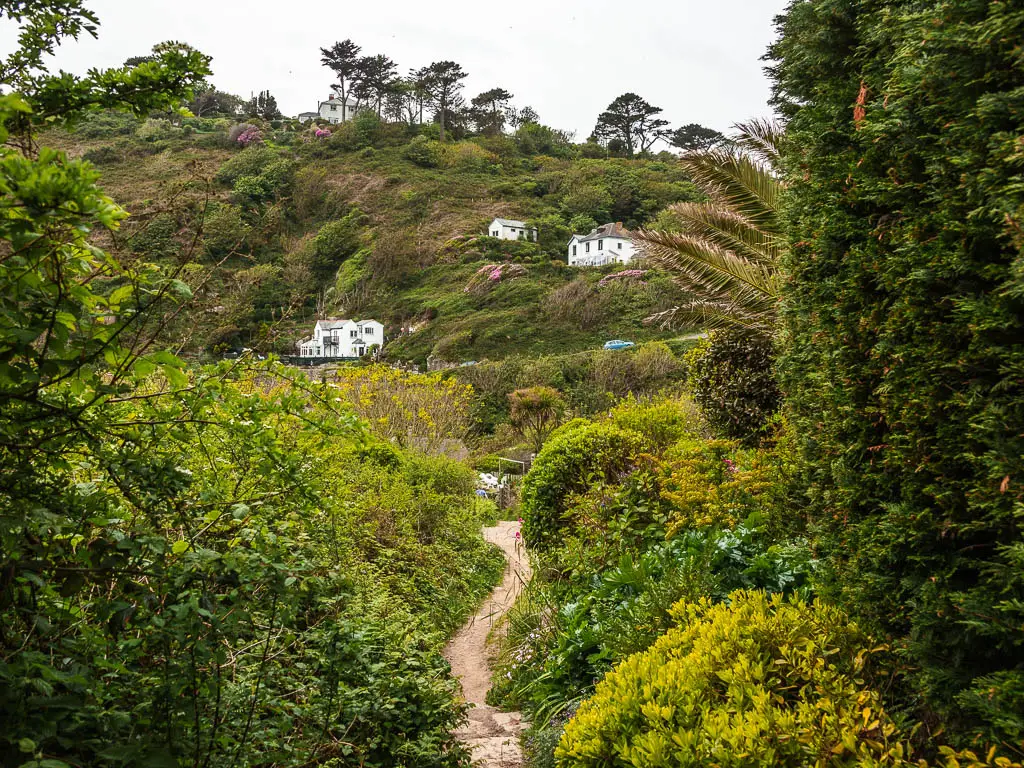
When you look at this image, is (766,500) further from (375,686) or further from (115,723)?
(115,723)

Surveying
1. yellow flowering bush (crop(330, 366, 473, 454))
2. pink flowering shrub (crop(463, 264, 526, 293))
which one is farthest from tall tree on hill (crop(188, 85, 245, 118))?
yellow flowering bush (crop(330, 366, 473, 454))

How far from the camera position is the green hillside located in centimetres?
3666

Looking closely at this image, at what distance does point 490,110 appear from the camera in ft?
242

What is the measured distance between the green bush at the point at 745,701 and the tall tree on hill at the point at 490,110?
7530 cm

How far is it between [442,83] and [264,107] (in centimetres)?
2365

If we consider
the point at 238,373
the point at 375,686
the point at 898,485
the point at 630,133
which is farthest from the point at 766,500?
the point at 630,133

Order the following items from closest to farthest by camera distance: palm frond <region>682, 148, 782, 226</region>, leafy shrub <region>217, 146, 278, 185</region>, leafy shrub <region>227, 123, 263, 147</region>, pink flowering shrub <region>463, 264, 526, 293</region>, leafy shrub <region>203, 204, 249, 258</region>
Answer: leafy shrub <region>203, 204, 249, 258</region>, palm frond <region>682, 148, 782, 226</region>, pink flowering shrub <region>463, 264, 526, 293</region>, leafy shrub <region>217, 146, 278, 185</region>, leafy shrub <region>227, 123, 263, 147</region>

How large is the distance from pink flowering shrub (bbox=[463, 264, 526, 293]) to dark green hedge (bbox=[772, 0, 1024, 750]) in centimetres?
3908

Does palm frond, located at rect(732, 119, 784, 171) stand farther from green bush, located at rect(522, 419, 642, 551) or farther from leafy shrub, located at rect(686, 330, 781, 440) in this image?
green bush, located at rect(522, 419, 642, 551)

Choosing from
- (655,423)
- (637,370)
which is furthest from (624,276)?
(655,423)

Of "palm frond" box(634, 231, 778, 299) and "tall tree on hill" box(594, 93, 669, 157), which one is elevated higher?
"tall tree on hill" box(594, 93, 669, 157)

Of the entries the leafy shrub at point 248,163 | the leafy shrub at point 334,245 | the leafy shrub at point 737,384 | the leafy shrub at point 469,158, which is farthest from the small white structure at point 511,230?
the leafy shrub at point 737,384

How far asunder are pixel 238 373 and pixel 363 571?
12.3ft

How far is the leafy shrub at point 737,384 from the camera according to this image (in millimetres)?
7457
